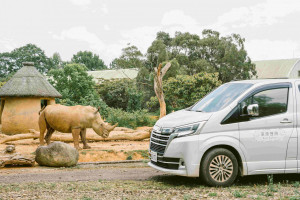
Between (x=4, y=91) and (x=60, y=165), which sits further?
(x=4, y=91)

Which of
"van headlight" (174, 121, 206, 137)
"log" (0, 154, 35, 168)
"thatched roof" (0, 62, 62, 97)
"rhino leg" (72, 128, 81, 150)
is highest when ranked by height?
"thatched roof" (0, 62, 62, 97)

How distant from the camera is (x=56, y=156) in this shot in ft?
34.6

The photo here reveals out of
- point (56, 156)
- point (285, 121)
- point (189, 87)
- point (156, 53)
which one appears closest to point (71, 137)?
point (56, 156)

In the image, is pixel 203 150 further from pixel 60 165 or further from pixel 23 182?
pixel 60 165

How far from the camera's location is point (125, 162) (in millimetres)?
11273

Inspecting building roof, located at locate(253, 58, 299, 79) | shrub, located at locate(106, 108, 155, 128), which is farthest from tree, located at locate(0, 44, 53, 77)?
shrub, located at locate(106, 108, 155, 128)

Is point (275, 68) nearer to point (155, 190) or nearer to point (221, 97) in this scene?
point (221, 97)

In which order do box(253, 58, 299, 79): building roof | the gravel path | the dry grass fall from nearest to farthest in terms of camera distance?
1. the dry grass
2. the gravel path
3. box(253, 58, 299, 79): building roof

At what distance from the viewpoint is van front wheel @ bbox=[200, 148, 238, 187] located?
7.10 m

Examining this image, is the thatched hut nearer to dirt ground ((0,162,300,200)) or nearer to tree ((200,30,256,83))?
dirt ground ((0,162,300,200))

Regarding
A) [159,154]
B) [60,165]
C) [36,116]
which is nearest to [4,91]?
[36,116]

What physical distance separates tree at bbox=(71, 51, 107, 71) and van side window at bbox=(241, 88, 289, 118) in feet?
251

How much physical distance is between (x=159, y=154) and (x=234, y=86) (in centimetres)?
227

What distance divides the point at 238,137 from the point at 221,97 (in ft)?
3.66
